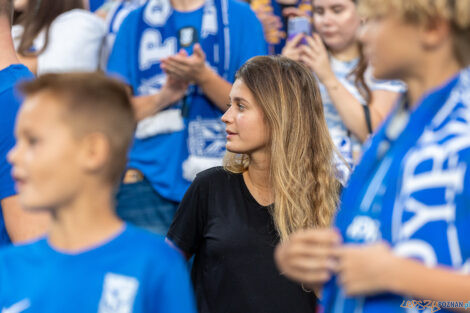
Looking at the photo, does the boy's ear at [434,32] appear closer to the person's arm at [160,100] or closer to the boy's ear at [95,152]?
the boy's ear at [95,152]

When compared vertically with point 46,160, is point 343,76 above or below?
below

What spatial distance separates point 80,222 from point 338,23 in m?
2.49

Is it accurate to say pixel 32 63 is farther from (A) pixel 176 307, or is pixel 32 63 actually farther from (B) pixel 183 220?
(A) pixel 176 307

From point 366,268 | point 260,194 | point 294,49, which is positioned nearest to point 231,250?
point 260,194

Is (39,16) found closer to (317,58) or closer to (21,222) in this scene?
(317,58)

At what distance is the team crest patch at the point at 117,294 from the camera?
1.66 meters

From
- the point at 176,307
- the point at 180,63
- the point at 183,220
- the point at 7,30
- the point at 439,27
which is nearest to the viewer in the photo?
the point at 439,27

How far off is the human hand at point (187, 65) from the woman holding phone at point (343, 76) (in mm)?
543

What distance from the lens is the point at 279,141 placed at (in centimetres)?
294

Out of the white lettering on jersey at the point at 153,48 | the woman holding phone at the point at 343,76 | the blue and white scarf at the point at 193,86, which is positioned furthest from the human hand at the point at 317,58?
the white lettering on jersey at the point at 153,48

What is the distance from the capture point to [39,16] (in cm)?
385

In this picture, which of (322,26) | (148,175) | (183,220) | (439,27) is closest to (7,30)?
(183,220)

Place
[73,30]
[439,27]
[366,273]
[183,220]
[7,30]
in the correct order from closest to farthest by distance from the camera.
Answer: [366,273]
[439,27]
[7,30]
[183,220]
[73,30]

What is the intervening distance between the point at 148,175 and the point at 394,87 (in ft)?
4.41
